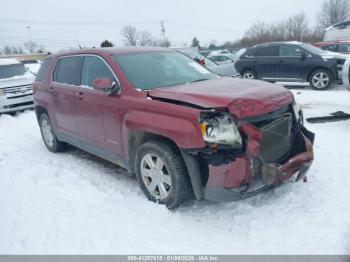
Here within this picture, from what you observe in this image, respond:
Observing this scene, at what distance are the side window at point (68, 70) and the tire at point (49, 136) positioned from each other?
38.1 inches

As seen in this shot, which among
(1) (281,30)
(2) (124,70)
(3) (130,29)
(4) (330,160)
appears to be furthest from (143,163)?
(3) (130,29)

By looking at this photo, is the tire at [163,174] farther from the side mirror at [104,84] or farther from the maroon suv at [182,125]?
the side mirror at [104,84]

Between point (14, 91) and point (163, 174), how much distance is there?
8304 millimetres

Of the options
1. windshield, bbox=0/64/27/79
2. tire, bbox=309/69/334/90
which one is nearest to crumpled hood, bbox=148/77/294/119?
tire, bbox=309/69/334/90

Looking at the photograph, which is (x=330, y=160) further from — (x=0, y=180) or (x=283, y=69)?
(x=283, y=69)

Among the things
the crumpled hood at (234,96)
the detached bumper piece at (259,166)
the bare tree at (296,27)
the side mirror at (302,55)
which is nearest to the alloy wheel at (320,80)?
the side mirror at (302,55)

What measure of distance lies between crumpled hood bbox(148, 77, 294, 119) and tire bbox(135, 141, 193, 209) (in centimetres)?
58

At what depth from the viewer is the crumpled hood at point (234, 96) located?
3.28 metres

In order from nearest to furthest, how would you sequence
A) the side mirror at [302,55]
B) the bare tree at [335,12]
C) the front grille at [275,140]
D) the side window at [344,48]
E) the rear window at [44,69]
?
the front grille at [275,140], the rear window at [44,69], the side mirror at [302,55], the side window at [344,48], the bare tree at [335,12]

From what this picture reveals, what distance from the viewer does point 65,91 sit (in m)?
5.25

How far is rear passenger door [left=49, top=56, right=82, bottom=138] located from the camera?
16.8 feet

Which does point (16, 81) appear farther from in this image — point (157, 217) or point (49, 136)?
point (157, 217)

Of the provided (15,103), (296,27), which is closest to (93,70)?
(15,103)

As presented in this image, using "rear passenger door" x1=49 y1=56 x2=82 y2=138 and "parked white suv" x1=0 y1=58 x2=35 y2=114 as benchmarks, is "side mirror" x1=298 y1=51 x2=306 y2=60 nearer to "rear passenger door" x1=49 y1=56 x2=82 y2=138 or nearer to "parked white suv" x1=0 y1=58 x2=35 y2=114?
"rear passenger door" x1=49 y1=56 x2=82 y2=138
